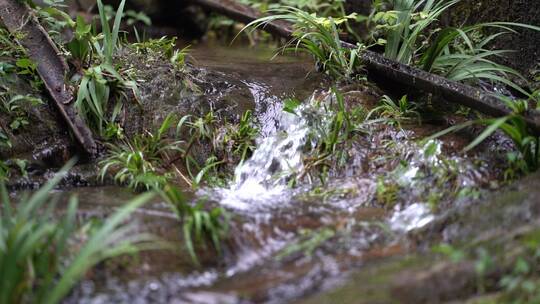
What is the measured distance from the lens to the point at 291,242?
2.94 m

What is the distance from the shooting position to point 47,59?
4383 millimetres

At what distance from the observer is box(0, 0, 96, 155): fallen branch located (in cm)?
414

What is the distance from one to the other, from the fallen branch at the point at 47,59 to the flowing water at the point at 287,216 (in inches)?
21.0

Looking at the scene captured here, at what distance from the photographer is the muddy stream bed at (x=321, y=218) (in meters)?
2.48

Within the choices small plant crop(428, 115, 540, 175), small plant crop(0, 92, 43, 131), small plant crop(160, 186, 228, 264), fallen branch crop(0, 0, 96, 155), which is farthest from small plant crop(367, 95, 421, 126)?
small plant crop(0, 92, 43, 131)

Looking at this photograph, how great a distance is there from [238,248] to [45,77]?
91.8 inches

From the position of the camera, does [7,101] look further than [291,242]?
Yes

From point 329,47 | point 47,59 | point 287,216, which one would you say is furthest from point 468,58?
point 47,59

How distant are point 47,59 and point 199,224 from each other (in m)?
2.36

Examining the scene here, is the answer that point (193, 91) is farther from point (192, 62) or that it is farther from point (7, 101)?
point (7, 101)

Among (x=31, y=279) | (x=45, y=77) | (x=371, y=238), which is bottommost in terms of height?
(x=371, y=238)

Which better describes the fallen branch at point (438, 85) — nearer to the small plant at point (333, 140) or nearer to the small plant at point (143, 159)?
the small plant at point (333, 140)

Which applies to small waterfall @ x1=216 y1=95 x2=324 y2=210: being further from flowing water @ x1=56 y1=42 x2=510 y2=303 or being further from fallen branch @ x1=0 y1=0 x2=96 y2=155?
fallen branch @ x1=0 y1=0 x2=96 y2=155

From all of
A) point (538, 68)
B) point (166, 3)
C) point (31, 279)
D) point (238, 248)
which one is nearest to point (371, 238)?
point (238, 248)
